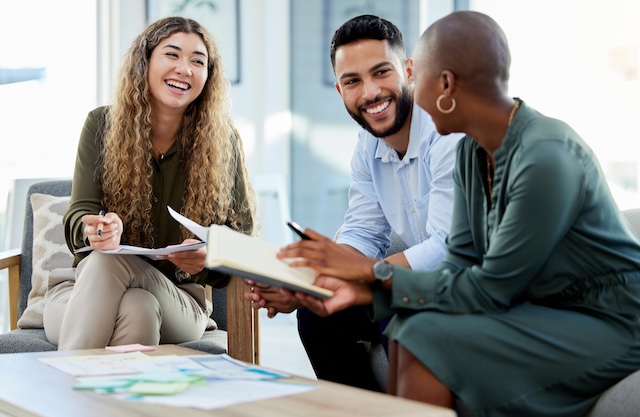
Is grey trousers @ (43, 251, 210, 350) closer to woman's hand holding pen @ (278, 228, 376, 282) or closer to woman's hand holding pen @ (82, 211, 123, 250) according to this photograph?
woman's hand holding pen @ (82, 211, 123, 250)

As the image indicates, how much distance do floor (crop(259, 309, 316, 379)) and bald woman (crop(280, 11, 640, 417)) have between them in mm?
2212

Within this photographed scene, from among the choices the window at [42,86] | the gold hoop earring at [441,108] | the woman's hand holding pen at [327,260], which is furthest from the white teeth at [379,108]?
the window at [42,86]

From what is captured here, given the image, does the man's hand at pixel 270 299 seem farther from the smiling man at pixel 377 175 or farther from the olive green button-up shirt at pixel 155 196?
the olive green button-up shirt at pixel 155 196

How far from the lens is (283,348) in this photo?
15.2ft

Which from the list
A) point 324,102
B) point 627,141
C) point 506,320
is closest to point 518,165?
point 506,320

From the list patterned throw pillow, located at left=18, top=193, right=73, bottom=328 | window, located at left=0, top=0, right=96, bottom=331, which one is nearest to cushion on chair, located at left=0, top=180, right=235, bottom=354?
patterned throw pillow, located at left=18, top=193, right=73, bottom=328

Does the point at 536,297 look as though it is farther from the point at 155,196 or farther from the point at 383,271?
the point at 155,196

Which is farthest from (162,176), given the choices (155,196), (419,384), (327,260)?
(419,384)

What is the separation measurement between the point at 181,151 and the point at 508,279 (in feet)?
4.64

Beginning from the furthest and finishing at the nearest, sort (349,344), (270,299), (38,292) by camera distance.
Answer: (38,292), (349,344), (270,299)

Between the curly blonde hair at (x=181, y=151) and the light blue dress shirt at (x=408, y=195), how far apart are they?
399 millimetres

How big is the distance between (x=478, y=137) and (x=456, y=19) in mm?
237

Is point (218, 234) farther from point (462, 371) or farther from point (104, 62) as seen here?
point (104, 62)

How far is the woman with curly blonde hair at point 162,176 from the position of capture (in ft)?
7.96
